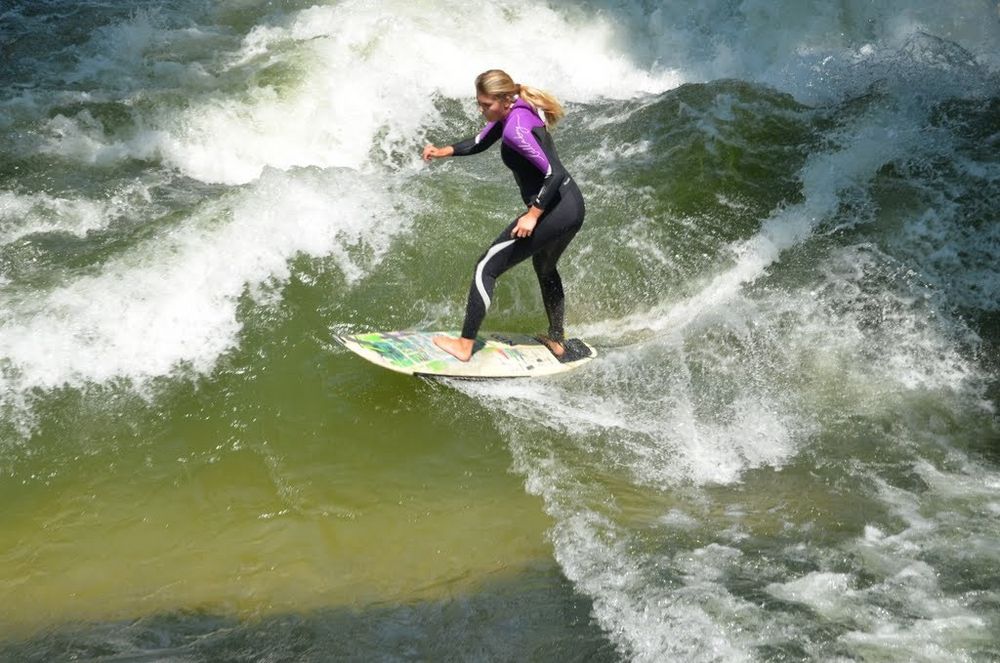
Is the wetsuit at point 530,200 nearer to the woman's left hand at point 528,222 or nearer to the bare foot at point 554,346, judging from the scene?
the woman's left hand at point 528,222

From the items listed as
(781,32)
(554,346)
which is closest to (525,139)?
(554,346)

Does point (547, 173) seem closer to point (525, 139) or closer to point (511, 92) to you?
point (525, 139)

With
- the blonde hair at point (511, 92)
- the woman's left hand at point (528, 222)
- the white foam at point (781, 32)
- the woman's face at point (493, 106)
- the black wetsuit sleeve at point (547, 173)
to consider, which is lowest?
the woman's left hand at point (528, 222)

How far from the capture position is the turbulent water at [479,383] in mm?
3727

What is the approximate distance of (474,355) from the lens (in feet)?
17.2

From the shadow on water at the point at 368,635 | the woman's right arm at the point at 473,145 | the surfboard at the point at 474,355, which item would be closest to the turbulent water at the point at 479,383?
the shadow on water at the point at 368,635

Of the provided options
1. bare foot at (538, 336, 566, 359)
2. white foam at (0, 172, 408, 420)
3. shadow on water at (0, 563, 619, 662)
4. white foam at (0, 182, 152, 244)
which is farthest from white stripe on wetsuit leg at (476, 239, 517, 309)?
white foam at (0, 182, 152, 244)

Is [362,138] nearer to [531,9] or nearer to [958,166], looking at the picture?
[531,9]

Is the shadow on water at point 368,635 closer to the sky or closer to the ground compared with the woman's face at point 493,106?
closer to the ground

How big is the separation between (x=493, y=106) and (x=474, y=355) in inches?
55.6

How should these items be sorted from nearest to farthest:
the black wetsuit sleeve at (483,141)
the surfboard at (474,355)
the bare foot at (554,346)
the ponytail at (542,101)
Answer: the ponytail at (542,101), the black wetsuit sleeve at (483,141), the surfboard at (474,355), the bare foot at (554,346)

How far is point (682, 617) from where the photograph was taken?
3.57m

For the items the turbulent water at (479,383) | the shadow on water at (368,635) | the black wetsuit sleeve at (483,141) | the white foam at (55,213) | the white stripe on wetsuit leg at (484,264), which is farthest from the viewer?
the white foam at (55,213)

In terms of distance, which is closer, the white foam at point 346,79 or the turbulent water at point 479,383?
the turbulent water at point 479,383
